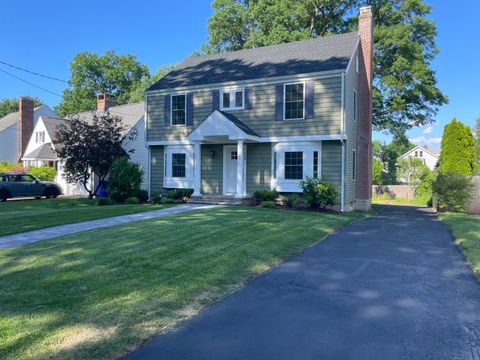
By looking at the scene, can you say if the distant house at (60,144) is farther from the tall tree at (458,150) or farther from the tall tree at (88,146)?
the tall tree at (458,150)

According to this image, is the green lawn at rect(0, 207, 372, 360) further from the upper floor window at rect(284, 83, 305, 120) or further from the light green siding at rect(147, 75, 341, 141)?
the upper floor window at rect(284, 83, 305, 120)

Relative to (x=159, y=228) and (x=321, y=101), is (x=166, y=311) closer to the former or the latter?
(x=159, y=228)

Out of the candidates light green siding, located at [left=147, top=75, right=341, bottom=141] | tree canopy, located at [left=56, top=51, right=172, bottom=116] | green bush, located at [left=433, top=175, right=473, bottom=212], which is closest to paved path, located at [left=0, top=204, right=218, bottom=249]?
light green siding, located at [left=147, top=75, right=341, bottom=141]

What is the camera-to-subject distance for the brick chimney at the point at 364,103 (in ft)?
61.5

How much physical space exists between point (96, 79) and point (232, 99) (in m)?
43.8

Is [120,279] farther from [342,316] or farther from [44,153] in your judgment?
[44,153]

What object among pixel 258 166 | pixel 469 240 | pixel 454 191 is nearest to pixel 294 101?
pixel 258 166

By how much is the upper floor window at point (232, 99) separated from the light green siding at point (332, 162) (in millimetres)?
4346

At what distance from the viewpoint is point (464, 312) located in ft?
15.4

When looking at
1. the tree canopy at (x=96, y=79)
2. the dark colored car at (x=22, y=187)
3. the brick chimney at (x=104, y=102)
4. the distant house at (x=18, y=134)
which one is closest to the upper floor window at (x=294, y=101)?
the dark colored car at (x=22, y=187)

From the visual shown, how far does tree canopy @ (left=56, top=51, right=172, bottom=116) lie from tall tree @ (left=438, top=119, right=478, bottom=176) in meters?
42.9

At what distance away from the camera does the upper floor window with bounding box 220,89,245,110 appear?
18.0 metres

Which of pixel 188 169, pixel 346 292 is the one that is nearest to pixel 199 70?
pixel 188 169

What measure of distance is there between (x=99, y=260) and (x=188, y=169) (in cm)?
1281
